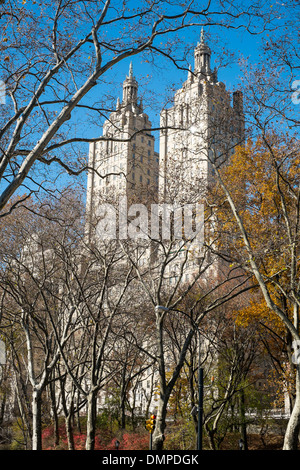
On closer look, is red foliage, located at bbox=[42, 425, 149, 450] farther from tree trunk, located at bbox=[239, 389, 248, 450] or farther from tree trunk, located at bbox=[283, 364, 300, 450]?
Result: tree trunk, located at bbox=[283, 364, 300, 450]

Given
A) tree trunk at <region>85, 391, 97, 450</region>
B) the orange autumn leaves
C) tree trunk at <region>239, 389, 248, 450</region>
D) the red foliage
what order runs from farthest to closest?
tree trunk at <region>239, 389, 248, 450</region> < the red foliage < tree trunk at <region>85, 391, 97, 450</region> < the orange autumn leaves

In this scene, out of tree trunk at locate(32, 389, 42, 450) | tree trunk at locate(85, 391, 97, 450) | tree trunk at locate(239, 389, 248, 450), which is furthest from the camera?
tree trunk at locate(239, 389, 248, 450)

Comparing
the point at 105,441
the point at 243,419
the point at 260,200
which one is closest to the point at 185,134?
the point at 260,200

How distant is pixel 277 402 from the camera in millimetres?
21031

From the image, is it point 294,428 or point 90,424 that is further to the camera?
point 90,424

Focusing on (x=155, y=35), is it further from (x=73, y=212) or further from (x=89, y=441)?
(x=89, y=441)

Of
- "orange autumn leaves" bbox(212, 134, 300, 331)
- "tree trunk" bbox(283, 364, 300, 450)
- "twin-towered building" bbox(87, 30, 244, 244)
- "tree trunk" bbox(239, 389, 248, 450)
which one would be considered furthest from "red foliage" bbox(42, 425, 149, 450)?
"tree trunk" bbox(283, 364, 300, 450)

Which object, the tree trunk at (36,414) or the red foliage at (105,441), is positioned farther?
the red foliage at (105,441)

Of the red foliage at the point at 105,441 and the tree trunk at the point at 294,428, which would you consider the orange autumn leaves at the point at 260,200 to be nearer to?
the tree trunk at the point at 294,428

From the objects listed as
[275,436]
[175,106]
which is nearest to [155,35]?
[175,106]

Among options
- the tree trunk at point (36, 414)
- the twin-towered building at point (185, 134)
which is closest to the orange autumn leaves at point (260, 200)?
the twin-towered building at point (185, 134)

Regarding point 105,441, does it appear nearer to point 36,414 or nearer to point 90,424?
point 90,424
